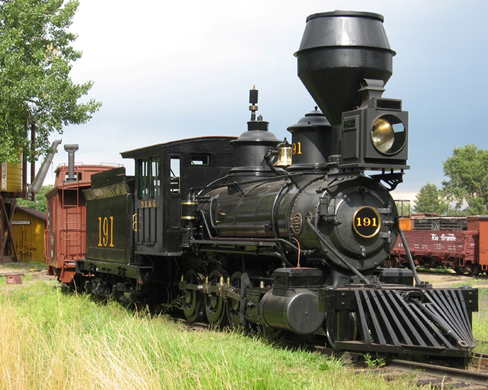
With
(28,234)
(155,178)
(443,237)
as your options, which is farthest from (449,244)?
(28,234)

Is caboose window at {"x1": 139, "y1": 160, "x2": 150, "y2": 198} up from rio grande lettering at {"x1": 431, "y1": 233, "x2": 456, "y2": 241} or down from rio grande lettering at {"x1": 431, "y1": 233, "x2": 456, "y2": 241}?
up

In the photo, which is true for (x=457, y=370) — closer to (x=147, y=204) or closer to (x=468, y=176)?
(x=147, y=204)

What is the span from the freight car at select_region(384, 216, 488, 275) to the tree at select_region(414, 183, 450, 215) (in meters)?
30.5

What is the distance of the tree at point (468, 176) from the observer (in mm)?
51438

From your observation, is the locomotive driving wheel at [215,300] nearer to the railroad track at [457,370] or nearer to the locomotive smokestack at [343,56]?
the locomotive smokestack at [343,56]

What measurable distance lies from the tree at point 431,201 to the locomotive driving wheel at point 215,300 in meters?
48.7

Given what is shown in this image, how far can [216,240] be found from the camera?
942 centimetres

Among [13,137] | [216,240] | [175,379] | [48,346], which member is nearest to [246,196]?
[216,240]

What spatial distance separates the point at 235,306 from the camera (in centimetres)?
892

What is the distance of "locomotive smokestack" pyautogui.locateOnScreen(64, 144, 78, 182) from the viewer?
739 inches

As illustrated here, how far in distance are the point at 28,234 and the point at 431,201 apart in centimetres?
3896

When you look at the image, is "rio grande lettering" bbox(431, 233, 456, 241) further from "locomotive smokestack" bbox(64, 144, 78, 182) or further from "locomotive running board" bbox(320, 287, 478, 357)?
"locomotive running board" bbox(320, 287, 478, 357)

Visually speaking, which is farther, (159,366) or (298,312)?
(298,312)

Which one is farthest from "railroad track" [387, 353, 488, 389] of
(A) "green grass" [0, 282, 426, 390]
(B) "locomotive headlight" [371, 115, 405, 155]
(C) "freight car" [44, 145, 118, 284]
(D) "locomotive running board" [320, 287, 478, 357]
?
(C) "freight car" [44, 145, 118, 284]
